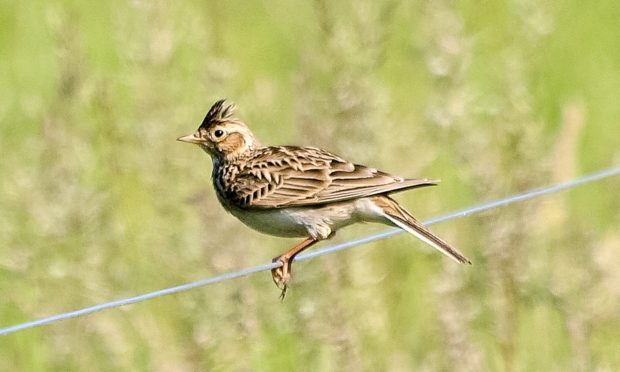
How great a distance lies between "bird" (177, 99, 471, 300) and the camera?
25.3 ft

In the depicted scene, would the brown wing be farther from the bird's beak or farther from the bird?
the bird's beak

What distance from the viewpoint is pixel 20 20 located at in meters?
13.8

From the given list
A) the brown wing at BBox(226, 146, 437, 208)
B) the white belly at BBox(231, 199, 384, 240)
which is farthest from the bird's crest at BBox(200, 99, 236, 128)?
the white belly at BBox(231, 199, 384, 240)

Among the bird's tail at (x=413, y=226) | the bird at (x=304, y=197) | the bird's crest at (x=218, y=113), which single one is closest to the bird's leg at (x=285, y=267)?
the bird at (x=304, y=197)

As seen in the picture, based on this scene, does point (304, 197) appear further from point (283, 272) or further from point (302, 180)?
point (283, 272)

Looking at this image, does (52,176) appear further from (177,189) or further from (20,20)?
(20,20)

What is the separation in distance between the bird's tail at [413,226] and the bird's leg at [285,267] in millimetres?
400

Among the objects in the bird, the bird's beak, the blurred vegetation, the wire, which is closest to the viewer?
the wire

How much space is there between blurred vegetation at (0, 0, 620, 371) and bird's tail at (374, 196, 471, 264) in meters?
0.58

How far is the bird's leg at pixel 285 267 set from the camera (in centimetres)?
781

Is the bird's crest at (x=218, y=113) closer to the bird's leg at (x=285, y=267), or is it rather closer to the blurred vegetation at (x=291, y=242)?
the blurred vegetation at (x=291, y=242)

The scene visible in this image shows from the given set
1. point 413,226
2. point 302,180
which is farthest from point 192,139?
point 413,226

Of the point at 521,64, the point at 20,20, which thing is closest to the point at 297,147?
the point at 521,64

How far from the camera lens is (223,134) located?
28.2 ft
